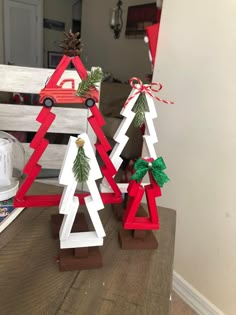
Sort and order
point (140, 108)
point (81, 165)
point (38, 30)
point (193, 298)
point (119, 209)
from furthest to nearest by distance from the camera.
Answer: point (38, 30) < point (193, 298) < point (119, 209) < point (140, 108) < point (81, 165)

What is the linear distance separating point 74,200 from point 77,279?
16 centimetres

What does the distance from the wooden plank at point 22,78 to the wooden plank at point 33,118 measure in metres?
0.08

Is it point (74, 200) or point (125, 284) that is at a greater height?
point (74, 200)

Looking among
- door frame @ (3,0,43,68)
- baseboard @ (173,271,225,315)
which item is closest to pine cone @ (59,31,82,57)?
baseboard @ (173,271,225,315)

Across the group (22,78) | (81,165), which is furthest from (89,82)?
(22,78)

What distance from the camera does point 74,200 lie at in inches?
24.2

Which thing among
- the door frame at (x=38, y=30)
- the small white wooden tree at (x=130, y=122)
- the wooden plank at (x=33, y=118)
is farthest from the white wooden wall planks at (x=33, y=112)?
the door frame at (x=38, y=30)

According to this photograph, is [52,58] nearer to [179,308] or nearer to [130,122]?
[179,308]

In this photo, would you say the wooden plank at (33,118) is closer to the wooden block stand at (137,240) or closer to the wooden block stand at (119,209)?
the wooden block stand at (119,209)

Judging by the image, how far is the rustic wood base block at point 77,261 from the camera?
0.61 meters

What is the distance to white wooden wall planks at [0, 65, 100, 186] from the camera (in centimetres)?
116

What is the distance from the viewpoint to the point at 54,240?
27.7 inches

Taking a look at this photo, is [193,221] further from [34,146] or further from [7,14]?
[7,14]

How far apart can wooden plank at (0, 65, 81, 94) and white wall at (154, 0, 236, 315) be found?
17.9 inches
